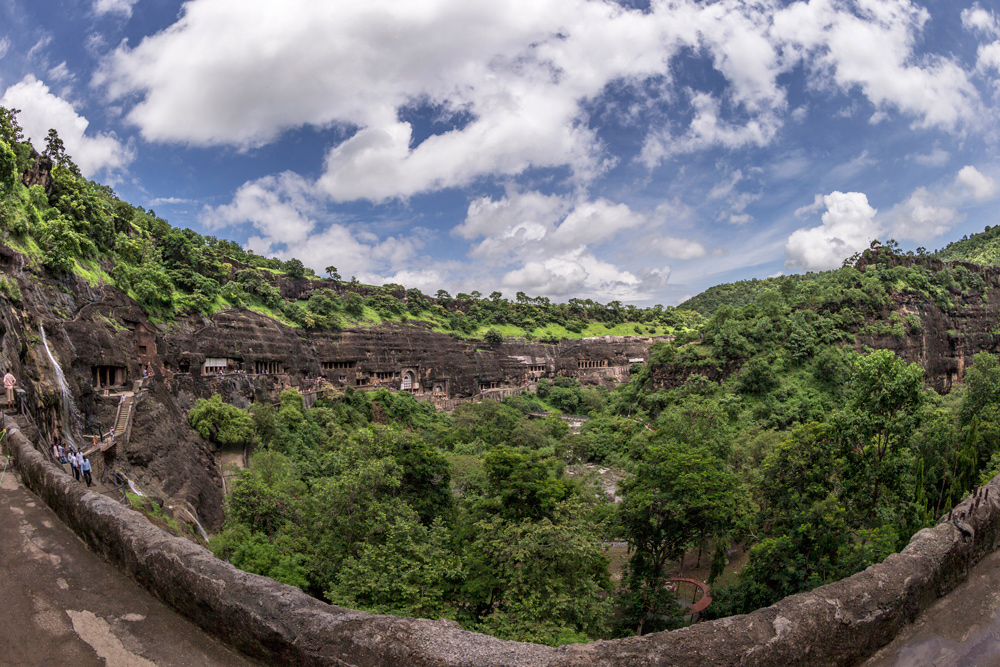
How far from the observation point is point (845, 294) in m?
38.9

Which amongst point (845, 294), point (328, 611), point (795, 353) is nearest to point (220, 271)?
point (328, 611)

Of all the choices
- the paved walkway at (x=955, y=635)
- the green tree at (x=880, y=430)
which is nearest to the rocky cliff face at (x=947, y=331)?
the green tree at (x=880, y=430)

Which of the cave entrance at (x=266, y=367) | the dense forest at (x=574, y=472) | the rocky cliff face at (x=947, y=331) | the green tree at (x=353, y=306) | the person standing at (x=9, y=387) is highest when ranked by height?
the green tree at (x=353, y=306)

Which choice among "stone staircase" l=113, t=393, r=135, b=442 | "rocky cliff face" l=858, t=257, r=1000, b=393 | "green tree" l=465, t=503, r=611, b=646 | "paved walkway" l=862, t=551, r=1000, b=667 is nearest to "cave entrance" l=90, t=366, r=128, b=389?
"stone staircase" l=113, t=393, r=135, b=442

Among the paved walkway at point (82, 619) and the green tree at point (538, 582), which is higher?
the paved walkway at point (82, 619)

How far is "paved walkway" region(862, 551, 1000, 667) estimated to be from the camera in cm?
352

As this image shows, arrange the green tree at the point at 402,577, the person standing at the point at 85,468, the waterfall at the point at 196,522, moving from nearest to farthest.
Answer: the green tree at the point at 402,577, the person standing at the point at 85,468, the waterfall at the point at 196,522

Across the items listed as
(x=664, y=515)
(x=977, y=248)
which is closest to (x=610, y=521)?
(x=664, y=515)

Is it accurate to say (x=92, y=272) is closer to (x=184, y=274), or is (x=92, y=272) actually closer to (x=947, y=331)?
(x=184, y=274)

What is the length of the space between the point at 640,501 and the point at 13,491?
11.9 meters

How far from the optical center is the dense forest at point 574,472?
35.9ft

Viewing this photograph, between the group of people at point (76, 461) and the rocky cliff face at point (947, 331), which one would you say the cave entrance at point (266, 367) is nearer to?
the group of people at point (76, 461)

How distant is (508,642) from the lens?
3131mm

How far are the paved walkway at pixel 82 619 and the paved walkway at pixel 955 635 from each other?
465 centimetres
